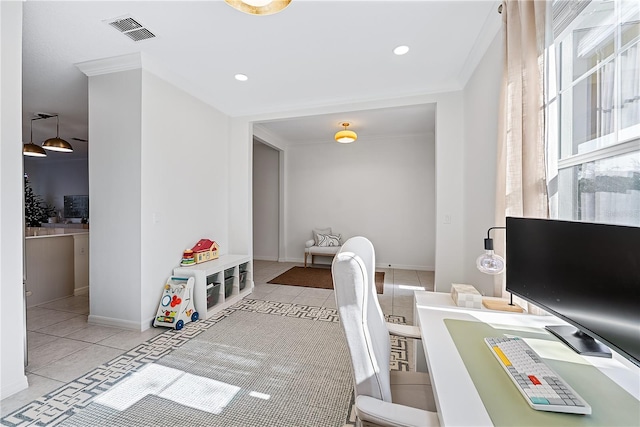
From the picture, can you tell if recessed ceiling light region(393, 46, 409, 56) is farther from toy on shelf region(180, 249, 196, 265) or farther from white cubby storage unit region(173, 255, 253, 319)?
toy on shelf region(180, 249, 196, 265)

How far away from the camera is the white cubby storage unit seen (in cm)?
303

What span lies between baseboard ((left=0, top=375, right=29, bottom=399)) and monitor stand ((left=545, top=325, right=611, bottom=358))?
10.1 feet

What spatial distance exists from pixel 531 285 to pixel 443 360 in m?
0.58

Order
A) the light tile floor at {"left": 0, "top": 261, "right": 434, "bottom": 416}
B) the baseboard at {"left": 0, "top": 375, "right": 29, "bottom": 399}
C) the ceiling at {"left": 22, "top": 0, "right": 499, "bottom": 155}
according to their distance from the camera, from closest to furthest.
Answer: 1. the baseboard at {"left": 0, "top": 375, "right": 29, "bottom": 399}
2. the light tile floor at {"left": 0, "top": 261, "right": 434, "bottom": 416}
3. the ceiling at {"left": 22, "top": 0, "right": 499, "bottom": 155}

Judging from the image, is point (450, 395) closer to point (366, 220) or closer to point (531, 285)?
point (531, 285)

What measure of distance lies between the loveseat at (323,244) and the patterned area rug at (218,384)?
2830 mm

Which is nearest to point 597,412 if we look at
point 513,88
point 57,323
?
point 513,88

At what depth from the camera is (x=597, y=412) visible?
2.35 ft

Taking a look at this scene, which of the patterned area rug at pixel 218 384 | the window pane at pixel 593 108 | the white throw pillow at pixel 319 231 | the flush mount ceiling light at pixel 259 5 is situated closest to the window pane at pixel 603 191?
the window pane at pixel 593 108

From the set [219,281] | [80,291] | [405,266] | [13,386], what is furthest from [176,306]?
[405,266]

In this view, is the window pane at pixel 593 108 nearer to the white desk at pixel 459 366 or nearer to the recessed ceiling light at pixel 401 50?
the white desk at pixel 459 366

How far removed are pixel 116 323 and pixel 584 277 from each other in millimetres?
3598

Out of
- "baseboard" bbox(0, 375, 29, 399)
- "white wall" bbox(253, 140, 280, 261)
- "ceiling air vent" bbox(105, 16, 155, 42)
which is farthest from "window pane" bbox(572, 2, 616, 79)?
"white wall" bbox(253, 140, 280, 261)

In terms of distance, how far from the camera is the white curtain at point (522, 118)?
1.41 meters
